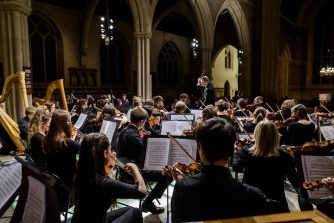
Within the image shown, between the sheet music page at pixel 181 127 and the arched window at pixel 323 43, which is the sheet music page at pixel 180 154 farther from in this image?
the arched window at pixel 323 43

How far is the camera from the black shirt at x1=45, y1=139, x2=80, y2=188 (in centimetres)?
277

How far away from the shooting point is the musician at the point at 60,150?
2742mm

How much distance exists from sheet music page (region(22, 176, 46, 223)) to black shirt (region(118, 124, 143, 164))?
7.16 feet

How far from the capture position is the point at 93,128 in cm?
696

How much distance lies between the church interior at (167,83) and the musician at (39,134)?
47 mm

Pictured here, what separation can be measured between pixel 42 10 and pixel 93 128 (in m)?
8.34

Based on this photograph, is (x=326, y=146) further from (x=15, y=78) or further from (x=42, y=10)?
(x=42, y=10)

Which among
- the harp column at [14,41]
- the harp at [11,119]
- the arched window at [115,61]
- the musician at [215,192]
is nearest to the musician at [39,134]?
the harp at [11,119]

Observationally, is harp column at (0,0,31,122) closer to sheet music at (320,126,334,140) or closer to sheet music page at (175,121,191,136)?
sheet music page at (175,121,191,136)

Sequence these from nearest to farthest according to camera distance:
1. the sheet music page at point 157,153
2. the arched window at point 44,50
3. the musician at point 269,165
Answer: the musician at point 269,165 < the sheet music page at point 157,153 < the arched window at point 44,50

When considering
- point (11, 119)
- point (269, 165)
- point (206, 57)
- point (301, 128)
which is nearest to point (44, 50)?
point (11, 119)

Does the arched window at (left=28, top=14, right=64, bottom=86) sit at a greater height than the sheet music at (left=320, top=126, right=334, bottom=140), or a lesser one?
greater

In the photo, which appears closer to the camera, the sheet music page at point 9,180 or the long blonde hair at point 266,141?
the sheet music page at point 9,180

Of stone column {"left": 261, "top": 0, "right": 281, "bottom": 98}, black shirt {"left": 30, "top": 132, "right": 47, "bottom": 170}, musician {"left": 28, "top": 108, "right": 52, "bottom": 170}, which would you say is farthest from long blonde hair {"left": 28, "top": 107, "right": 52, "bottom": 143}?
stone column {"left": 261, "top": 0, "right": 281, "bottom": 98}
